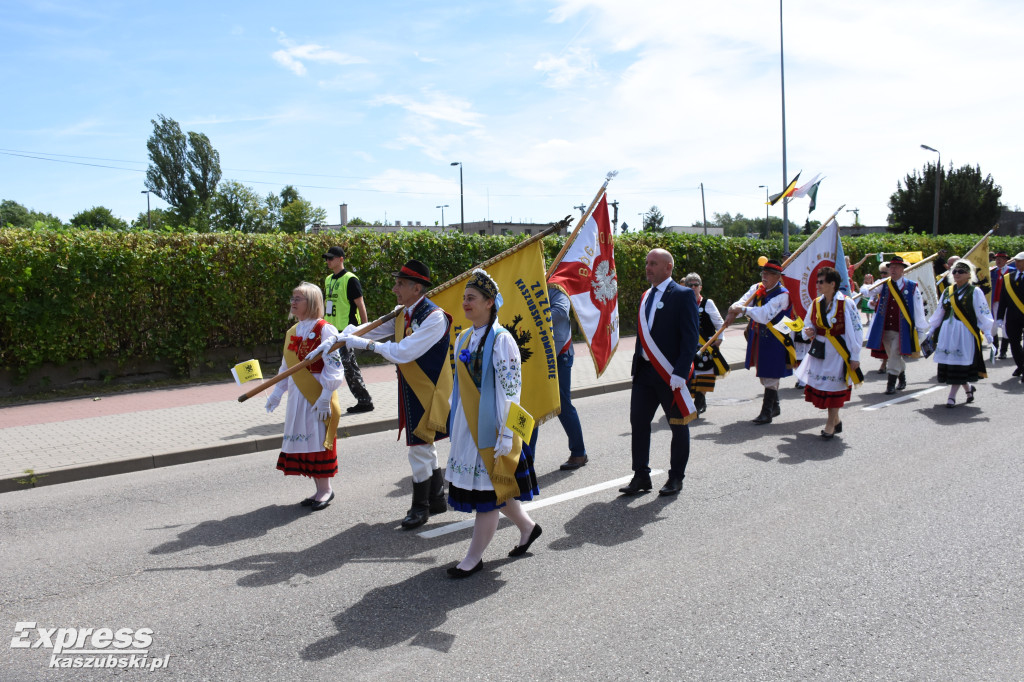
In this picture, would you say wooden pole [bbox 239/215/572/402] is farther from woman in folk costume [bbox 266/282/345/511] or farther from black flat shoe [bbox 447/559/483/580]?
black flat shoe [bbox 447/559/483/580]

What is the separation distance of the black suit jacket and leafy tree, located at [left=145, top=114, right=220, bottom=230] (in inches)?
3224

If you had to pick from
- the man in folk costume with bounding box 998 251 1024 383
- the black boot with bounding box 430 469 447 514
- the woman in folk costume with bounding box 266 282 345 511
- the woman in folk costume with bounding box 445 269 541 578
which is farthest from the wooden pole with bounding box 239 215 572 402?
the man in folk costume with bounding box 998 251 1024 383

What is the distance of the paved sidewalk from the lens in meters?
7.07

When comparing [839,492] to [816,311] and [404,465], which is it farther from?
[404,465]

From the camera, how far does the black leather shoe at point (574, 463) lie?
22.1ft

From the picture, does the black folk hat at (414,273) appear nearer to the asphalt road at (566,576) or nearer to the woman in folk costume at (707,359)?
the asphalt road at (566,576)

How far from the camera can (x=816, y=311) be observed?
8.15 meters

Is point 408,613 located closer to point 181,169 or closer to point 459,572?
point 459,572

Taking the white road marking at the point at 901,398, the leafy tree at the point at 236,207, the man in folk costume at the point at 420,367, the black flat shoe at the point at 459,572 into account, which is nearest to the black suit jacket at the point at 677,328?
the man in folk costume at the point at 420,367

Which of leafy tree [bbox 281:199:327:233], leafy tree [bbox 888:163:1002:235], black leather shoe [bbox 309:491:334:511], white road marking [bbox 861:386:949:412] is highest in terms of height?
leafy tree [bbox 281:199:327:233]

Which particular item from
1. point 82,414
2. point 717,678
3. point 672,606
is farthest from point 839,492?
point 82,414

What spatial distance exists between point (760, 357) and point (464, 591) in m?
5.87

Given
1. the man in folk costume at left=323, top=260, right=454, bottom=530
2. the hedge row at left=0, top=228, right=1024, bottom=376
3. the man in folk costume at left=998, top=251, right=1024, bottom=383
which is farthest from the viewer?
the man in folk costume at left=998, top=251, right=1024, bottom=383

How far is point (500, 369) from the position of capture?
13.8ft
